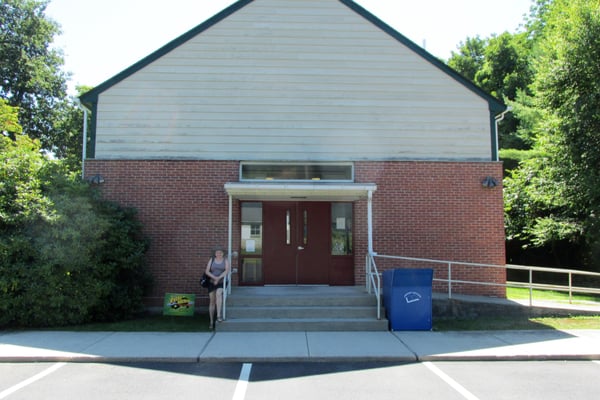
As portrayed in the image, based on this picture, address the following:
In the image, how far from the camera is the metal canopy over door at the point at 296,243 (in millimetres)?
10711

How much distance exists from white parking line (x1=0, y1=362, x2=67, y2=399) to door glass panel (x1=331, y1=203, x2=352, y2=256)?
20.4 ft

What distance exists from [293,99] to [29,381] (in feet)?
25.1

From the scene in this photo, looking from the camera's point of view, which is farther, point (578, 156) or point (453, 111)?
point (578, 156)

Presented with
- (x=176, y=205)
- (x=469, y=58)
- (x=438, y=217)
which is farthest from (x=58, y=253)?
(x=469, y=58)

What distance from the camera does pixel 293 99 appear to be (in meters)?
10.8

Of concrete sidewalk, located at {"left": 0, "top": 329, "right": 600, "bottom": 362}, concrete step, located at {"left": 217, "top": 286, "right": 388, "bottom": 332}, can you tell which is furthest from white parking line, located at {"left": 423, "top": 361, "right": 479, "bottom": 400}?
concrete step, located at {"left": 217, "top": 286, "right": 388, "bottom": 332}

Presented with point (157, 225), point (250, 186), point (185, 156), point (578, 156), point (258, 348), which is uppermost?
point (578, 156)

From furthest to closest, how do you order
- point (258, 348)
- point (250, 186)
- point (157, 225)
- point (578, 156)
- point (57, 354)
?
point (578, 156), point (157, 225), point (250, 186), point (258, 348), point (57, 354)

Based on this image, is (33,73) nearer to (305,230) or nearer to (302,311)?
(305,230)

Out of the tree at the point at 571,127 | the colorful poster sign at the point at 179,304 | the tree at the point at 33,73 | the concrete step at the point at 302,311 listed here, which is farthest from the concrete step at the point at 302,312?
the tree at the point at 33,73

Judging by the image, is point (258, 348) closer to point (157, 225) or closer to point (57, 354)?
point (57, 354)

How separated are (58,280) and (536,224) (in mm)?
18565

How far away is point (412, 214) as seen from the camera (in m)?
10.6

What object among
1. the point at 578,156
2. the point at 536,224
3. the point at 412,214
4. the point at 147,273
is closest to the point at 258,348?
the point at 147,273
